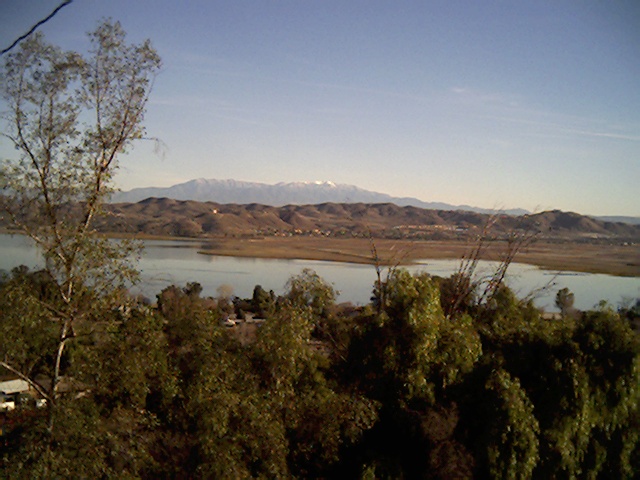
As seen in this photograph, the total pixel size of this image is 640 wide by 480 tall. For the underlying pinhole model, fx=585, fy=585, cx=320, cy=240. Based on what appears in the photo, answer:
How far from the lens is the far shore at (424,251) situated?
2322cm

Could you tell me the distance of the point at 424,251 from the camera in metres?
29.4

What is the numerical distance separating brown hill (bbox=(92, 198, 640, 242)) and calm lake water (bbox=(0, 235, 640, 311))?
303 cm

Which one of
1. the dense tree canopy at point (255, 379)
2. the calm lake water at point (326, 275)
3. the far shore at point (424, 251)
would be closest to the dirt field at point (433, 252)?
the far shore at point (424, 251)

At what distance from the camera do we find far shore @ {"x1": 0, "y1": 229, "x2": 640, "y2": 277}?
23219 millimetres

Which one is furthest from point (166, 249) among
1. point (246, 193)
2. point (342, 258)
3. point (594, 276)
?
point (246, 193)

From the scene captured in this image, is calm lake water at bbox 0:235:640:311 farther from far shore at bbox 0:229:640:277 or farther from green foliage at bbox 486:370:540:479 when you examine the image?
green foliage at bbox 486:370:540:479

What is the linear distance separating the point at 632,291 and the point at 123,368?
18107 mm

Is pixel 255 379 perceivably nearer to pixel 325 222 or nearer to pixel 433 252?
pixel 433 252

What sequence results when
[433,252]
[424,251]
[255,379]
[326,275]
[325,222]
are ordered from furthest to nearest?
[325,222]
[424,251]
[433,252]
[326,275]
[255,379]

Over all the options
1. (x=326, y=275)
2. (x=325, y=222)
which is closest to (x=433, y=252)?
(x=326, y=275)

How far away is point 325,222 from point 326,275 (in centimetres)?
3926

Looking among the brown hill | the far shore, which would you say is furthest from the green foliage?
the brown hill

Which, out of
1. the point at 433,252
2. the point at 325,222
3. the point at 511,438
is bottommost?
the point at 511,438

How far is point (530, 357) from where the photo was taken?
6473 mm
